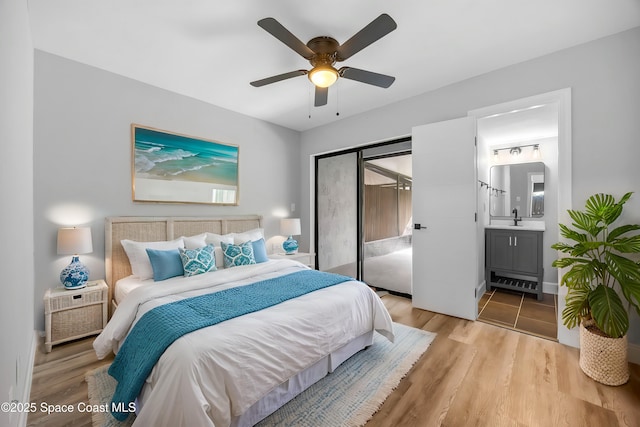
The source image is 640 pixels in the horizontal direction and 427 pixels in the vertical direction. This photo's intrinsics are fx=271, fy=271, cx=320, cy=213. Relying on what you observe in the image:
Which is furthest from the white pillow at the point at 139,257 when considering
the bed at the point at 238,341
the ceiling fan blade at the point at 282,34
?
the ceiling fan blade at the point at 282,34

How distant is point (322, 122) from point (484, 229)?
3105mm

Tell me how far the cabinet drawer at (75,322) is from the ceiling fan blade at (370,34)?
3.22m

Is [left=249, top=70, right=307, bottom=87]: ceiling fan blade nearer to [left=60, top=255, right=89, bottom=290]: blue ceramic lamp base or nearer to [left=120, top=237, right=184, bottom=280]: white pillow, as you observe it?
[left=120, top=237, right=184, bottom=280]: white pillow

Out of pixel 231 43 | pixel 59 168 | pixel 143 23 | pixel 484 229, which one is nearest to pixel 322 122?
pixel 231 43

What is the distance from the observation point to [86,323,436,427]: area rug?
1.64 m

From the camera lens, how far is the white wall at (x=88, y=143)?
258 cm

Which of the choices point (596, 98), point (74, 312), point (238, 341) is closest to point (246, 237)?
point (74, 312)

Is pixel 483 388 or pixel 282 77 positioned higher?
Result: pixel 282 77

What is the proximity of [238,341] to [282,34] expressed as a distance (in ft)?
6.49

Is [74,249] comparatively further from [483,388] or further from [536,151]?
[536,151]

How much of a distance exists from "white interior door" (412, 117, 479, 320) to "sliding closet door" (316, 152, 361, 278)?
118 centimetres

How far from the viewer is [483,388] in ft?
6.31

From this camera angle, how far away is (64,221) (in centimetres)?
269

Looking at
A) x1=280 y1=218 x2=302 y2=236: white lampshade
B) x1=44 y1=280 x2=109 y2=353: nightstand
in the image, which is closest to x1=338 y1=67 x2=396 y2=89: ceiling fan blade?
x1=280 y1=218 x2=302 y2=236: white lampshade
